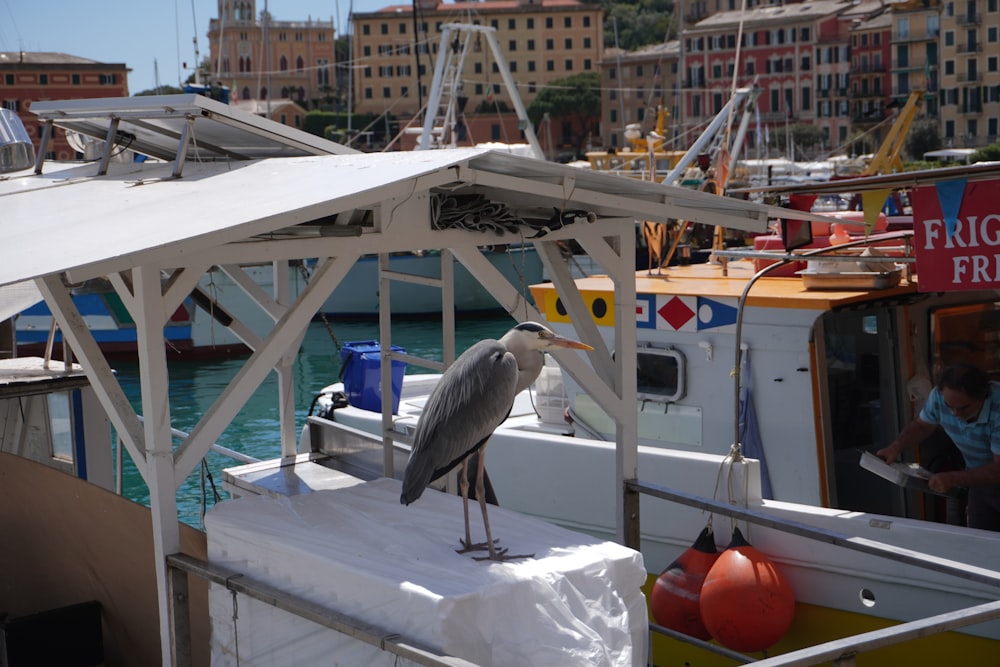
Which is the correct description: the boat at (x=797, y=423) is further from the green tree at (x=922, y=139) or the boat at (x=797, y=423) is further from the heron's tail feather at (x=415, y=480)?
the green tree at (x=922, y=139)

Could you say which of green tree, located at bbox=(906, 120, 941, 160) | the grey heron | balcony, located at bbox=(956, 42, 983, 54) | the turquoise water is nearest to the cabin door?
the grey heron

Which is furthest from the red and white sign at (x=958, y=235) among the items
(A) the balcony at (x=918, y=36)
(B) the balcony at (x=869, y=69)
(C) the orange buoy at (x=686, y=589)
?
(B) the balcony at (x=869, y=69)

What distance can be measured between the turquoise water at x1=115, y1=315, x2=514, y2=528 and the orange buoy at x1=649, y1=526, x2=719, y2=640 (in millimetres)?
5183

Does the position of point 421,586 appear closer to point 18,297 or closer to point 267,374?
point 267,374

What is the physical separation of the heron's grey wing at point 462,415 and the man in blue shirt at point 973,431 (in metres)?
3.07

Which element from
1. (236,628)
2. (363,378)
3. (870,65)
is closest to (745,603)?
(236,628)

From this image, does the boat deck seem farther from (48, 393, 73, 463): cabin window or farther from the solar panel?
(48, 393, 73, 463): cabin window

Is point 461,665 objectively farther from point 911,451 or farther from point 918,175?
point 911,451

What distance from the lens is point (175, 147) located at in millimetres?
7777

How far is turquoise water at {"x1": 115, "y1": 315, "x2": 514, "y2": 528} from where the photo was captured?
53.9ft

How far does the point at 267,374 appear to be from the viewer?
5680 mm

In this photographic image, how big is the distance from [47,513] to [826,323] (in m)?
5.30

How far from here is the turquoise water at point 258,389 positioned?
1644 cm

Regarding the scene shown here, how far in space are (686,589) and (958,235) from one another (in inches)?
108
